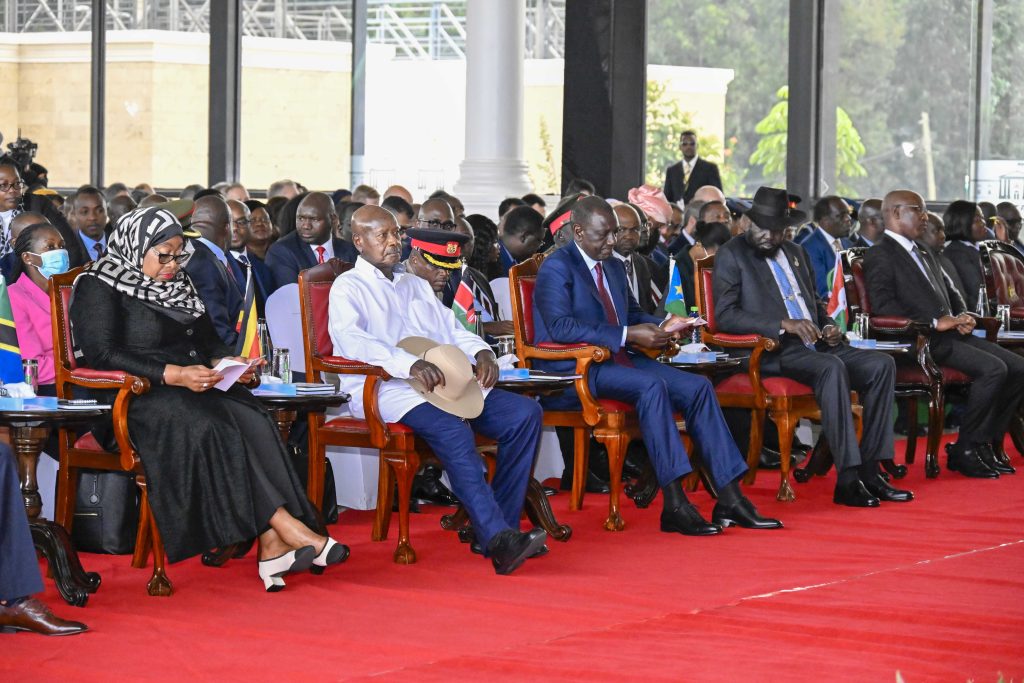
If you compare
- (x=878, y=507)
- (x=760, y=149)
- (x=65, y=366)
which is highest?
(x=760, y=149)

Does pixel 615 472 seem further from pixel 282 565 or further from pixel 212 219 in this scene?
pixel 212 219

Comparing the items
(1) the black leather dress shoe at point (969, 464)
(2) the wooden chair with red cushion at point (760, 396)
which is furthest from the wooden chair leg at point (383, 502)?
Answer: (1) the black leather dress shoe at point (969, 464)

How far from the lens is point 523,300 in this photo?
23.0ft

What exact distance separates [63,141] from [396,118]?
141 inches

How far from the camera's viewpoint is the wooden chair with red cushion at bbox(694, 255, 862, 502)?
7.36 metres

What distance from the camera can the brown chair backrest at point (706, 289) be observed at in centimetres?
760

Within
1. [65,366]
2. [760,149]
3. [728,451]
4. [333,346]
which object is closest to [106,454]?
[65,366]

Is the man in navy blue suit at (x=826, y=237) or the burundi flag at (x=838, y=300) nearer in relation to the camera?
the burundi flag at (x=838, y=300)

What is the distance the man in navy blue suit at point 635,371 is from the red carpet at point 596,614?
0.20 meters

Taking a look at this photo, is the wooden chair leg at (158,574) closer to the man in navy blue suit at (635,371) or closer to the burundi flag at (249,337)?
the burundi flag at (249,337)

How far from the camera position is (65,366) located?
18.4 feet

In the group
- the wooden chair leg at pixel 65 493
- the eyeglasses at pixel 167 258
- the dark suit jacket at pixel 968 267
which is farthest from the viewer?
the dark suit jacket at pixel 968 267

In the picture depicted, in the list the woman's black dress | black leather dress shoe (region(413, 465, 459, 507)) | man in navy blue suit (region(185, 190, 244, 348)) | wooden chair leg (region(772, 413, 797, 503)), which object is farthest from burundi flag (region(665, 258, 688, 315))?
the woman's black dress

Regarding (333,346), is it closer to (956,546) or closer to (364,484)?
(364,484)
